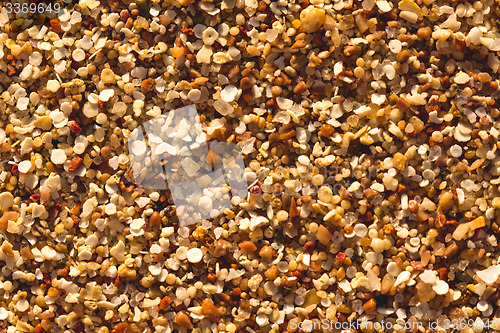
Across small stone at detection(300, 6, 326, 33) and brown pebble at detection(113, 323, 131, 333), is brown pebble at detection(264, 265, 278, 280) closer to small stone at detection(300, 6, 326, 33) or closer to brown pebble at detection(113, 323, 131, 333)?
brown pebble at detection(113, 323, 131, 333)

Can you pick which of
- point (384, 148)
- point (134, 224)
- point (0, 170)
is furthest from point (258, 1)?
point (0, 170)

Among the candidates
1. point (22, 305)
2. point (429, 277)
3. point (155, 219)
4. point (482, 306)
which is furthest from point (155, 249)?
point (482, 306)

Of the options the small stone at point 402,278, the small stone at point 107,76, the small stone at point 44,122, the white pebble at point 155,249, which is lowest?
the small stone at point 402,278

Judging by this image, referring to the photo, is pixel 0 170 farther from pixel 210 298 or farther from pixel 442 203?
pixel 442 203

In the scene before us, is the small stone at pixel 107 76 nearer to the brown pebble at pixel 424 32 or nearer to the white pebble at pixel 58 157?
the white pebble at pixel 58 157

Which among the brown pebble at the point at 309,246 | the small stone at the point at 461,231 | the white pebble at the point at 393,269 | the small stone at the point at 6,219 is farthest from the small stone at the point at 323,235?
the small stone at the point at 6,219

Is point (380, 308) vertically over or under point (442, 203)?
under
